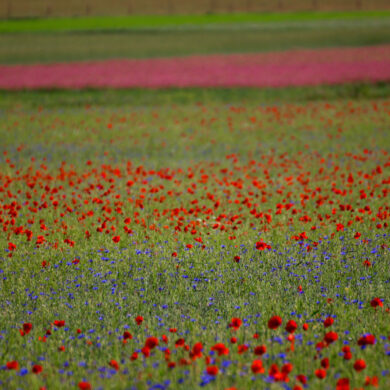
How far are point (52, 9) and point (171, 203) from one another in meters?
53.3

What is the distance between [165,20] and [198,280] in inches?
1878

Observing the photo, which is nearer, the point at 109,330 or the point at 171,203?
the point at 109,330

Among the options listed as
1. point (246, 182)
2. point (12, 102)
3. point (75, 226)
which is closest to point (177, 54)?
point (12, 102)

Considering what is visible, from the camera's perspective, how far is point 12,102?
22.9 m

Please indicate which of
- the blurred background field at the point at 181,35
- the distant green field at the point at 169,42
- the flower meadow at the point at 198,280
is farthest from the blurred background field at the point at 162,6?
the flower meadow at the point at 198,280

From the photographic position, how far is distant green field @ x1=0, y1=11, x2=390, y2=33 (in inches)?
1786

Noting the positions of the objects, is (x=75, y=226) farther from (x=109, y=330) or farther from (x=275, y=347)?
(x=275, y=347)

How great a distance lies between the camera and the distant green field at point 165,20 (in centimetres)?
4538

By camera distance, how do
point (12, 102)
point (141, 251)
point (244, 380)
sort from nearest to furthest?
point (244, 380)
point (141, 251)
point (12, 102)

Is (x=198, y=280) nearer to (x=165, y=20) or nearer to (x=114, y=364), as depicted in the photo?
(x=114, y=364)

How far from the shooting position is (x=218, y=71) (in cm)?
2709

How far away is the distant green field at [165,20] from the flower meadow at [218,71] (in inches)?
600

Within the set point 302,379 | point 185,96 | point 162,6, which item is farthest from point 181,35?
point 302,379

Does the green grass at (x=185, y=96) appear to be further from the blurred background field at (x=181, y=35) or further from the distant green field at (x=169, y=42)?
the blurred background field at (x=181, y=35)
